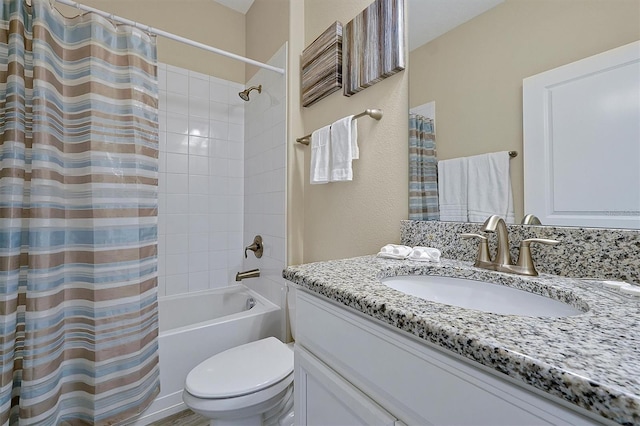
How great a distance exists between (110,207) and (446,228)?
1.34m

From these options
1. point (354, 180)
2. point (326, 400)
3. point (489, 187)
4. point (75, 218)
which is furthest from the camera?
point (354, 180)

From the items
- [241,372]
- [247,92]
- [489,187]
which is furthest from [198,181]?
[489,187]

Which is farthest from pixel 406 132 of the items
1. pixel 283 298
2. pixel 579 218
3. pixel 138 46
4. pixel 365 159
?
pixel 138 46

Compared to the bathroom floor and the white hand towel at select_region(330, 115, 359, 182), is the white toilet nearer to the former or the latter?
the bathroom floor

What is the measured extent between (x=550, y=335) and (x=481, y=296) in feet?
1.20

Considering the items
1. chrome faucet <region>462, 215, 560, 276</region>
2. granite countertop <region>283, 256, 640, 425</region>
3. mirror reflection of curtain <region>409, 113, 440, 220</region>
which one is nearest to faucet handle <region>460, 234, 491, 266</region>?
chrome faucet <region>462, 215, 560, 276</region>

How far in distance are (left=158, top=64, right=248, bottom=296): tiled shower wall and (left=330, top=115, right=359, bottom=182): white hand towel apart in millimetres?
1215

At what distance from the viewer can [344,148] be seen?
124cm

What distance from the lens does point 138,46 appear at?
1292 mm

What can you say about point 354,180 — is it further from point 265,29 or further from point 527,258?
point 265,29

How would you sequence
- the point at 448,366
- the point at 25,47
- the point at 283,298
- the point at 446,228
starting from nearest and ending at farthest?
1. the point at 448,366
2. the point at 446,228
3. the point at 25,47
4. the point at 283,298

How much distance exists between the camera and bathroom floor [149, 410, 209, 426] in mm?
1357

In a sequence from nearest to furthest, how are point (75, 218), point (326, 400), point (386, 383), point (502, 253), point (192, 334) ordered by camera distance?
1. point (386, 383)
2. point (326, 400)
3. point (502, 253)
4. point (75, 218)
5. point (192, 334)

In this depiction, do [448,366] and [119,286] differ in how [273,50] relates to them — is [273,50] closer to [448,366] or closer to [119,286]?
[119,286]
